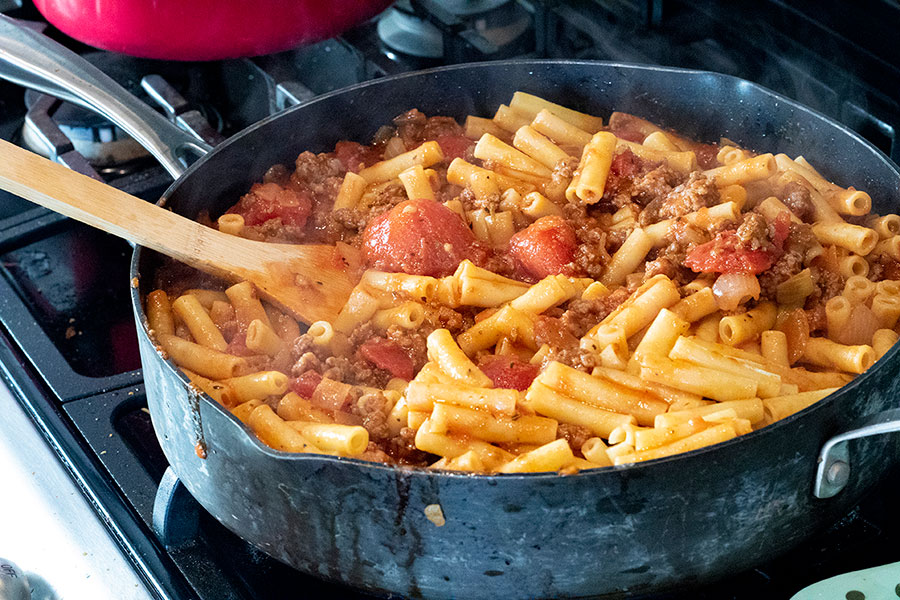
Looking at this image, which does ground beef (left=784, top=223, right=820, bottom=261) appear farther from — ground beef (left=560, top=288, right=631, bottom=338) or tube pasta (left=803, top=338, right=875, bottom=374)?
ground beef (left=560, top=288, right=631, bottom=338)

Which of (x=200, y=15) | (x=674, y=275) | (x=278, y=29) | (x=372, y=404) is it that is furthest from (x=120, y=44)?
(x=674, y=275)

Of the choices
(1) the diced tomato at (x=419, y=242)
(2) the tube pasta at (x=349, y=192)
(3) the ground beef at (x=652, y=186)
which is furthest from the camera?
(2) the tube pasta at (x=349, y=192)

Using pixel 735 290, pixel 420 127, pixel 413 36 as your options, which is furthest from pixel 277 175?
pixel 735 290

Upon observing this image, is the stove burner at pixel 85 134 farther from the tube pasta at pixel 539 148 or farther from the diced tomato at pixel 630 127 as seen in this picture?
the diced tomato at pixel 630 127

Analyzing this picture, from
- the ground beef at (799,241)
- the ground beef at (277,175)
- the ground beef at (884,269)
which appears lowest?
the ground beef at (277,175)

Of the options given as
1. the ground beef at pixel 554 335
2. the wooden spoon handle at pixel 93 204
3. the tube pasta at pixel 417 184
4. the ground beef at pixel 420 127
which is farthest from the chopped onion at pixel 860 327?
the wooden spoon handle at pixel 93 204
